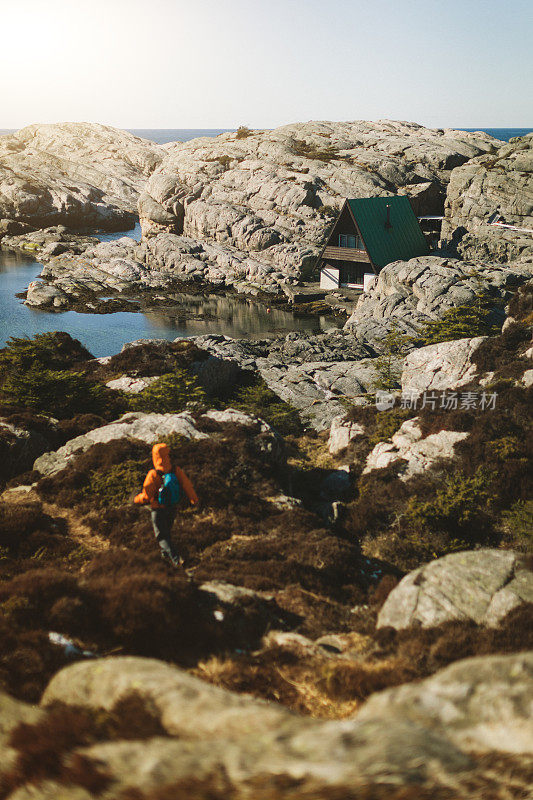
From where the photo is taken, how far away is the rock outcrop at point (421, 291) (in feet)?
160

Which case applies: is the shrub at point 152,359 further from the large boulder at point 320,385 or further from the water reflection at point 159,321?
the water reflection at point 159,321

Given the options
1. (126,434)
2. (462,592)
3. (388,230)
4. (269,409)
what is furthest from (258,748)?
(388,230)

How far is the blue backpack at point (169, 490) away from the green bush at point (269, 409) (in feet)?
56.7

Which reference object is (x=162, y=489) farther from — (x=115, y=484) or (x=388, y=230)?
(x=388, y=230)

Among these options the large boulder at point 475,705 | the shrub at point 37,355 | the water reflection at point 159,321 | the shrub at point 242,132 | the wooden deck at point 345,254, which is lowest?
the large boulder at point 475,705

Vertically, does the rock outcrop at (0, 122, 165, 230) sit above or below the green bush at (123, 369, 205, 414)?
above

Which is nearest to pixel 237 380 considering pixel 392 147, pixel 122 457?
pixel 122 457

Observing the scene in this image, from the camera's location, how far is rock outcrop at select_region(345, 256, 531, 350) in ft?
160

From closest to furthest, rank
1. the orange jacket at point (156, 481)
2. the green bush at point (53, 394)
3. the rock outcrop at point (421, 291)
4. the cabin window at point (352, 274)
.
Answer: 1. the orange jacket at point (156, 481)
2. the green bush at point (53, 394)
3. the rock outcrop at point (421, 291)
4. the cabin window at point (352, 274)

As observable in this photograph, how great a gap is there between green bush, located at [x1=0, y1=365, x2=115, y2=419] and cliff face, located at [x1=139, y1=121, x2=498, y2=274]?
5583cm

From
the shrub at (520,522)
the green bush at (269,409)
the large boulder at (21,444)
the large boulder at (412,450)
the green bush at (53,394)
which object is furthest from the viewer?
the green bush at (269,409)

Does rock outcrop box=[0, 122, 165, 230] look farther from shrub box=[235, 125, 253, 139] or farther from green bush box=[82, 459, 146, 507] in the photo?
green bush box=[82, 459, 146, 507]

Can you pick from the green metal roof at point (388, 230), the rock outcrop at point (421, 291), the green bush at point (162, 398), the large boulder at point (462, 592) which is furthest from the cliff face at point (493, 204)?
the large boulder at point (462, 592)

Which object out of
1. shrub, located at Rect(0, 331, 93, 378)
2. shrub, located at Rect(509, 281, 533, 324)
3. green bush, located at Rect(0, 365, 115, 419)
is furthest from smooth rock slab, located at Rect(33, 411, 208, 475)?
shrub, located at Rect(509, 281, 533, 324)
